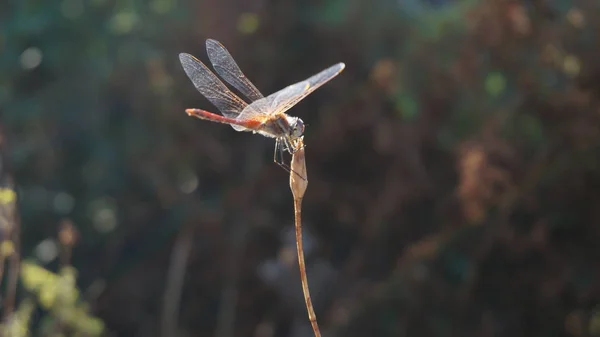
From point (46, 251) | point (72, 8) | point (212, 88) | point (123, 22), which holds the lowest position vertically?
point (46, 251)

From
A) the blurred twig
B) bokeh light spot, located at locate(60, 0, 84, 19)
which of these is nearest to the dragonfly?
the blurred twig

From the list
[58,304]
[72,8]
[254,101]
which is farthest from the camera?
[72,8]

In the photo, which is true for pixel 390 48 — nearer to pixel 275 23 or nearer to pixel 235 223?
pixel 275 23

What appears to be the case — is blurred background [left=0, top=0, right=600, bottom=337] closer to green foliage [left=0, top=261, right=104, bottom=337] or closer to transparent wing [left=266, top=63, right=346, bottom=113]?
green foliage [left=0, top=261, right=104, bottom=337]

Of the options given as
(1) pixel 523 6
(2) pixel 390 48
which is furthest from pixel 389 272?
(1) pixel 523 6

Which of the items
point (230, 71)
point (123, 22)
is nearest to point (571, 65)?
point (230, 71)

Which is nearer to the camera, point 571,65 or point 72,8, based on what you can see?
point 571,65

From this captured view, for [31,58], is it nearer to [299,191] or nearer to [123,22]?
[123,22]
